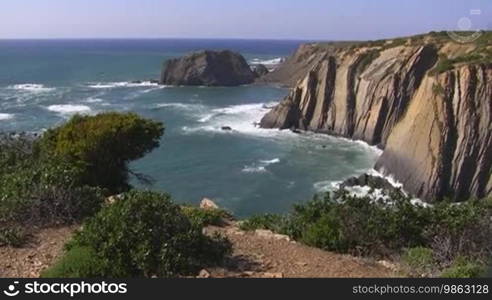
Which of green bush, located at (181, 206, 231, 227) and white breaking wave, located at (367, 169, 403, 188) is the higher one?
green bush, located at (181, 206, 231, 227)

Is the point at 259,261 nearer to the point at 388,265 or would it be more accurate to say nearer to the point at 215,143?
the point at 388,265

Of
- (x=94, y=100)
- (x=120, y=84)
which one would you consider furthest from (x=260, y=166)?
(x=120, y=84)

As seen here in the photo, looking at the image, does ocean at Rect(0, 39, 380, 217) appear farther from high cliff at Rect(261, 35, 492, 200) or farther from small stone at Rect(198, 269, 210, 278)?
small stone at Rect(198, 269, 210, 278)

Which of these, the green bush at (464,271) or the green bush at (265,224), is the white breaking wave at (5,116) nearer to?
the green bush at (265,224)

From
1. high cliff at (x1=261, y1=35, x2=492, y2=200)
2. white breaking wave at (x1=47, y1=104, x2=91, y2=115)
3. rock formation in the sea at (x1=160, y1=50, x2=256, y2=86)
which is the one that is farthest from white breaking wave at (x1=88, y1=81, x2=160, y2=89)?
high cliff at (x1=261, y1=35, x2=492, y2=200)

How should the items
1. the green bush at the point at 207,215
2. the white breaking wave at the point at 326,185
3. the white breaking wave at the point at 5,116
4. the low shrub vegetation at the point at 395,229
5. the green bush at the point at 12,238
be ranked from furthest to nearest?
the white breaking wave at the point at 5,116
the white breaking wave at the point at 326,185
the green bush at the point at 207,215
the low shrub vegetation at the point at 395,229
the green bush at the point at 12,238

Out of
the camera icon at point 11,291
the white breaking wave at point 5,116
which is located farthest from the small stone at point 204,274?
the white breaking wave at point 5,116
